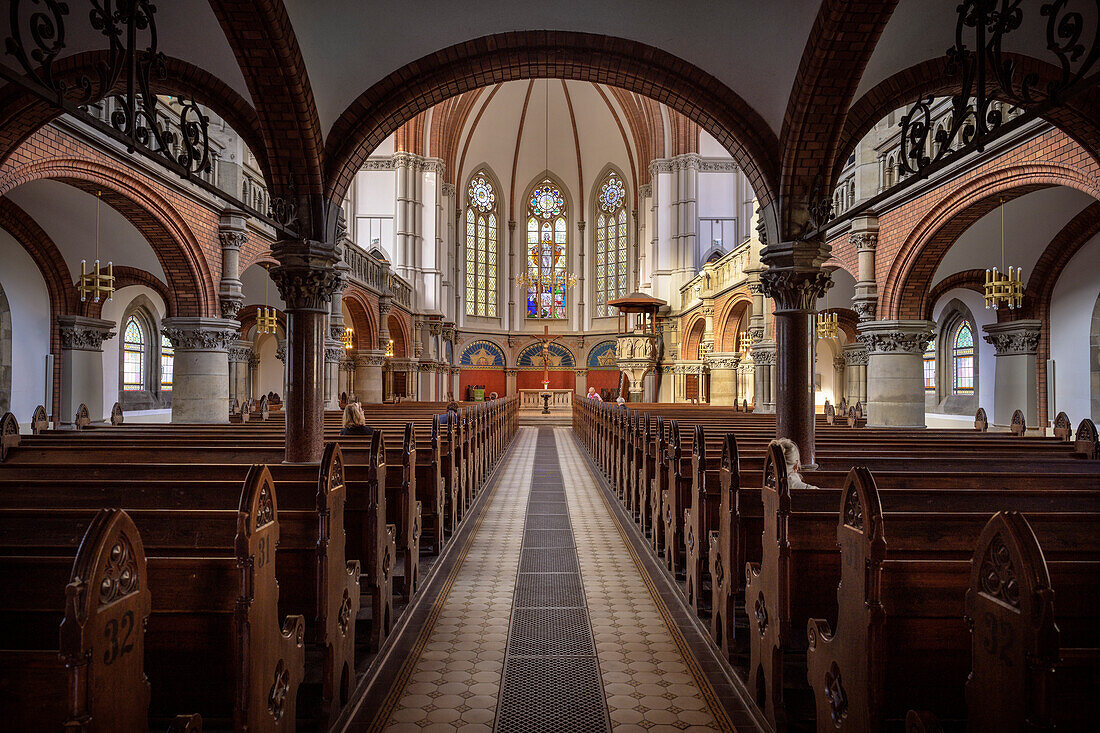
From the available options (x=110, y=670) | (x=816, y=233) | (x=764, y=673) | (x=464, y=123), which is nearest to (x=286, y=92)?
(x=816, y=233)

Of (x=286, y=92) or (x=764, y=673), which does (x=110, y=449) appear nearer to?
(x=286, y=92)

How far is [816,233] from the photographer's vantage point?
630cm

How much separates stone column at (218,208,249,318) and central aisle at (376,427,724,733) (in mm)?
7608

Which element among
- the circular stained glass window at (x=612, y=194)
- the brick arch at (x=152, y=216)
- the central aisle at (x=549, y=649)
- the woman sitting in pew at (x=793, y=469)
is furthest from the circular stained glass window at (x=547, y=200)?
the woman sitting in pew at (x=793, y=469)

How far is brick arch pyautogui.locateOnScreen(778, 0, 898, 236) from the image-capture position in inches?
221

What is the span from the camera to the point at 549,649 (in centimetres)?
412

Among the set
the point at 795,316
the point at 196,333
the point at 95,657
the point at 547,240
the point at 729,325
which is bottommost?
the point at 95,657

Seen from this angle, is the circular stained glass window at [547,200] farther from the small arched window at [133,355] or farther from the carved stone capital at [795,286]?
the carved stone capital at [795,286]

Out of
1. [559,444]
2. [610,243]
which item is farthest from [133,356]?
[610,243]

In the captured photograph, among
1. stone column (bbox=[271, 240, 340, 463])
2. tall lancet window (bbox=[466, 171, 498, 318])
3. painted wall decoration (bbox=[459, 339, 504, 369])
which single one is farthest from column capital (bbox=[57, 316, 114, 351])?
tall lancet window (bbox=[466, 171, 498, 318])

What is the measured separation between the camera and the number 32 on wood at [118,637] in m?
1.64

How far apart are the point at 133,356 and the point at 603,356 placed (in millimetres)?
20756

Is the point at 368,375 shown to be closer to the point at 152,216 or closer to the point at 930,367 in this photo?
the point at 152,216

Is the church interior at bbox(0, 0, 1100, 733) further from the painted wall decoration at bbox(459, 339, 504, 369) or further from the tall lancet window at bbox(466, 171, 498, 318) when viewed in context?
the tall lancet window at bbox(466, 171, 498, 318)
